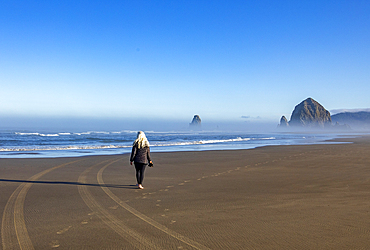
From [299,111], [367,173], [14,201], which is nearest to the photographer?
[14,201]

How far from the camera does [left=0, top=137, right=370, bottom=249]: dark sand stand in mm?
4301

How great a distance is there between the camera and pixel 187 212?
5.90 m

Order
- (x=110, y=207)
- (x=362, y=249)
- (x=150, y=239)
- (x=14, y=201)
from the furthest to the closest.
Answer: (x=14, y=201), (x=110, y=207), (x=150, y=239), (x=362, y=249)

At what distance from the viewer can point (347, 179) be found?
32.0 ft

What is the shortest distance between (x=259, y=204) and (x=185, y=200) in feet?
6.06

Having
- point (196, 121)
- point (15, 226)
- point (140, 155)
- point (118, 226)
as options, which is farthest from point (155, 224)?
point (196, 121)

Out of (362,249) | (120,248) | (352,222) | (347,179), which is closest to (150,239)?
A: (120,248)

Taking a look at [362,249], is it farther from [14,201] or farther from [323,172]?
[323,172]

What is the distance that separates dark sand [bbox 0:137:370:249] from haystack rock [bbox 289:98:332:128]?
18796 centimetres

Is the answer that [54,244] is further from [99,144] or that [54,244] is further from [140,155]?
[99,144]

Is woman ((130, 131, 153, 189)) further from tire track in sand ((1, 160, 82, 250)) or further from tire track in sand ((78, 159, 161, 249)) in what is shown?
tire track in sand ((1, 160, 82, 250))

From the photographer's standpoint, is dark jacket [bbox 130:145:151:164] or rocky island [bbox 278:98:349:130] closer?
dark jacket [bbox 130:145:151:164]

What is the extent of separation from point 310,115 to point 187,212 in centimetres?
19775

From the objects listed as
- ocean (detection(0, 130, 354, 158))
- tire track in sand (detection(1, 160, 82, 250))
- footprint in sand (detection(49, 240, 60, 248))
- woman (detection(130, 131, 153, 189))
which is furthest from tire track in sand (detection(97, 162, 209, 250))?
ocean (detection(0, 130, 354, 158))
